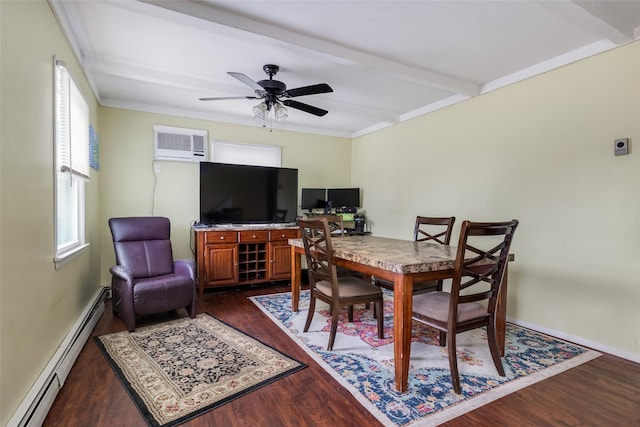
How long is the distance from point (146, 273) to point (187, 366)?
143 centimetres

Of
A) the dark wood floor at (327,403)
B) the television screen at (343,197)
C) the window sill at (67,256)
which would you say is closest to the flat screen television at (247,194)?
the television screen at (343,197)

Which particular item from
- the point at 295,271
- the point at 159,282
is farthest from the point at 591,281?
the point at 159,282

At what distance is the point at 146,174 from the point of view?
416 cm

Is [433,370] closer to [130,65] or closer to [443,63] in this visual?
[443,63]

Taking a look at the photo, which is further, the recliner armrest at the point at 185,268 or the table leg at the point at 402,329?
the recliner armrest at the point at 185,268

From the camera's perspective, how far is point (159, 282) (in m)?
2.91

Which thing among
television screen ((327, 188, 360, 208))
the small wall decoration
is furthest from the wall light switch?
the small wall decoration

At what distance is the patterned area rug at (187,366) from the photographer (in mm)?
1785

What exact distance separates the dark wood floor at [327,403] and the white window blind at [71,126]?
4.98 feet

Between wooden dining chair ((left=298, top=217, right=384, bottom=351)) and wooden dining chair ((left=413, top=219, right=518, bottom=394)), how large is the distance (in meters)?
0.45

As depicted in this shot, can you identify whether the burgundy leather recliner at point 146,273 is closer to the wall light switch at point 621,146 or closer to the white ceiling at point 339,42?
the white ceiling at point 339,42

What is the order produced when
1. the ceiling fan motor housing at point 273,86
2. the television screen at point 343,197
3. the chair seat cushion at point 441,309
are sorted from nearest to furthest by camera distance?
the chair seat cushion at point 441,309
the ceiling fan motor housing at point 273,86
the television screen at point 343,197

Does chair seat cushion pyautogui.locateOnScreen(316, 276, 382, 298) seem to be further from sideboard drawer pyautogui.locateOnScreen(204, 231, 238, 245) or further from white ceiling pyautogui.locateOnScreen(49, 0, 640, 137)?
white ceiling pyautogui.locateOnScreen(49, 0, 640, 137)

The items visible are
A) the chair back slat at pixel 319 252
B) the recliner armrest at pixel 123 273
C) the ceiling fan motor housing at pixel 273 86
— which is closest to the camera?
the chair back slat at pixel 319 252
